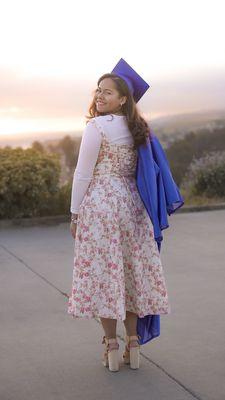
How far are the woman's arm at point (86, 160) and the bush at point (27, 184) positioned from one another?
237 inches

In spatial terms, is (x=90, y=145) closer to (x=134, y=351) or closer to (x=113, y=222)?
(x=113, y=222)

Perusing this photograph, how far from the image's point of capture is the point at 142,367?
4.24 metres

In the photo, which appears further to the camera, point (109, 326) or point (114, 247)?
point (109, 326)

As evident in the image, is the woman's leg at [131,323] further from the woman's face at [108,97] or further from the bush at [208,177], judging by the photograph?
the bush at [208,177]

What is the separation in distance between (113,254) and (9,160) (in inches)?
263

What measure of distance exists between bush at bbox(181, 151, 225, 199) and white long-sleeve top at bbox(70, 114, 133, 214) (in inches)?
346

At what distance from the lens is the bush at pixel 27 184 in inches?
396

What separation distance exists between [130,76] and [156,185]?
0.67 m

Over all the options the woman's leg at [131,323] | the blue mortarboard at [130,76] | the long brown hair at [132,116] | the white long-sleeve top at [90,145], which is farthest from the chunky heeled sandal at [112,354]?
the blue mortarboard at [130,76]

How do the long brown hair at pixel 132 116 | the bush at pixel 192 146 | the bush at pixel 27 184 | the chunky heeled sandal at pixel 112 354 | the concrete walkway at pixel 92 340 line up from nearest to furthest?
the concrete walkway at pixel 92 340 < the long brown hair at pixel 132 116 < the chunky heeled sandal at pixel 112 354 < the bush at pixel 27 184 < the bush at pixel 192 146

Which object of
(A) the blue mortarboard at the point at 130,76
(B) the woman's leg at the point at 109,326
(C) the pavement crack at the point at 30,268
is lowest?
(C) the pavement crack at the point at 30,268

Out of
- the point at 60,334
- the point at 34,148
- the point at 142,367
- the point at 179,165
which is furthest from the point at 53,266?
the point at 179,165

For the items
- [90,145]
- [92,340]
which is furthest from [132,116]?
[92,340]

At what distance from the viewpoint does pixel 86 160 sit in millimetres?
3990
